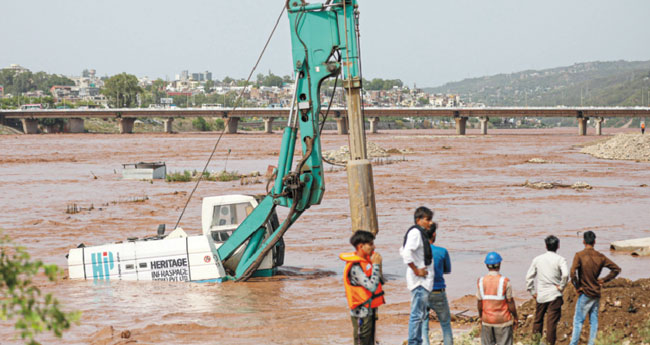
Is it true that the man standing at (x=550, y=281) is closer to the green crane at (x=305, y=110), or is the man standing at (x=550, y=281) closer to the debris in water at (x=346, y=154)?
the green crane at (x=305, y=110)

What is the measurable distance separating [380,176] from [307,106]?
36.2 m

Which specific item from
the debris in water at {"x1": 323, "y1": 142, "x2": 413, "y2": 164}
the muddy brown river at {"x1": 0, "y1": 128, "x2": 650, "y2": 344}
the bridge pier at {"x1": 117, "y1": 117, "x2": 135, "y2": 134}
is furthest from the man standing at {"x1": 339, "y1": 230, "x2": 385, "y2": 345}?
the bridge pier at {"x1": 117, "y1": 117, "x2": 135, "y2": 134}

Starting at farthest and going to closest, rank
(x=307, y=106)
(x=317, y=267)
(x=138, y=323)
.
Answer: (x=317, y=267) → (x=307, y=106) → (x=138, y=323)

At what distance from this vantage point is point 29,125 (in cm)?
14550

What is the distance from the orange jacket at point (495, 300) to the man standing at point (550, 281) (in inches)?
34.2

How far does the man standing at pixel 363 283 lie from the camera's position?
826 centimetres

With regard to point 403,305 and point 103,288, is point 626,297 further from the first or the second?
point 103,288

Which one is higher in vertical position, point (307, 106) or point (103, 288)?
point (307, 106)

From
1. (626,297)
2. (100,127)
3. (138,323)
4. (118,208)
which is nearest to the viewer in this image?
(626,297)

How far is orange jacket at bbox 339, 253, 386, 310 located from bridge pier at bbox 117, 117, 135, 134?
143 meters

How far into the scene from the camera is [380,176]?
168ft

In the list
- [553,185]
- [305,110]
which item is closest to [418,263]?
[305,110]

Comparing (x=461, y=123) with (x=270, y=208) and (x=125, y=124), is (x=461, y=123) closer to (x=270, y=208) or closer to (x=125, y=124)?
(x=125, y=124)

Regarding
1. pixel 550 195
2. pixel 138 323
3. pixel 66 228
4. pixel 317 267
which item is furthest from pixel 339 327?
pixel 550 195
